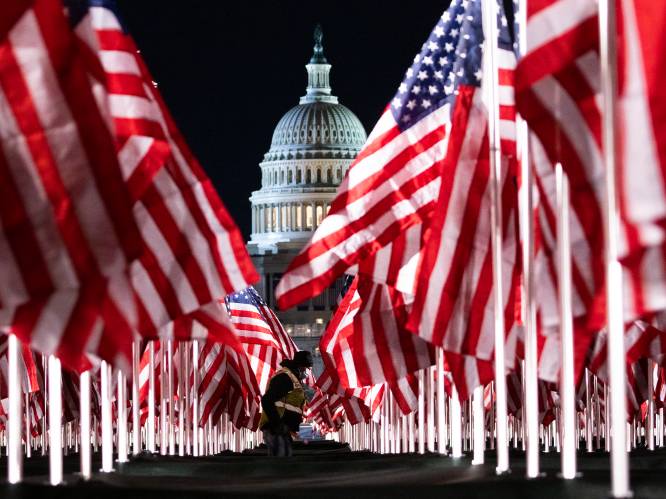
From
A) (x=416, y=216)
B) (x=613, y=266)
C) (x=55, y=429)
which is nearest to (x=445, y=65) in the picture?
(x=416, y=216)

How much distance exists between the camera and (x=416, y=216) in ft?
63.1

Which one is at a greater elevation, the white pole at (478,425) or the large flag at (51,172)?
the large flag at (51,172)

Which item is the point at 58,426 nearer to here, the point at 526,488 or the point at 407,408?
the point at 526,488

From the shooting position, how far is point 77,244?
12.1m

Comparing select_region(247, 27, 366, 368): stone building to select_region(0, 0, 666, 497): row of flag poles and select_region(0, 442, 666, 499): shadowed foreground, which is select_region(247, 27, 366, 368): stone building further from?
select_region(0, 442, 666, 499): shadowed foreground

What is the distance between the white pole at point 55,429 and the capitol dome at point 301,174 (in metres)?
169

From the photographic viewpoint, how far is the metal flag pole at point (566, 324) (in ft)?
43.4

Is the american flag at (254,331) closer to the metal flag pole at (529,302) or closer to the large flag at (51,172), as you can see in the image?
the metal flag pole at (529,302)

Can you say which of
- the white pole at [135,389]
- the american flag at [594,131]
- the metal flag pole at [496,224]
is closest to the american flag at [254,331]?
the white pole at [135,389]

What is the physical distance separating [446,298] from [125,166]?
8.87 feet

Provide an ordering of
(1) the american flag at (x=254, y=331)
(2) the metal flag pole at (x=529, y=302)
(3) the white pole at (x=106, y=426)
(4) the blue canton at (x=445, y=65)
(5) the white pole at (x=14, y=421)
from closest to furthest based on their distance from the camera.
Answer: (5) the white pole at (x=14, y=421) < (2) the metal flag pole at (x=529, y=302) < (3) the white pole at (x=106, y=426) < (4) the blue canton at (x=445, y=65) < (1) the american flag at (x=254, y=331)

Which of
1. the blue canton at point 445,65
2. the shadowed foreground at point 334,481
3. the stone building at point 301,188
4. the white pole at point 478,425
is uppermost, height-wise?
the stone building at point 301,188

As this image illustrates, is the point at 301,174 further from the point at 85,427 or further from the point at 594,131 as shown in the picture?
the point at 594,131

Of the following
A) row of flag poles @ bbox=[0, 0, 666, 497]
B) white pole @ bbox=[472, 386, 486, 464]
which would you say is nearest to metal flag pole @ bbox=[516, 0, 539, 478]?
row of flag poles @ bbox=[0, 0, 666, 497]
